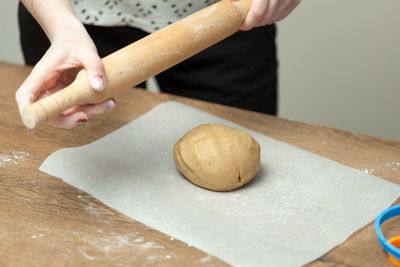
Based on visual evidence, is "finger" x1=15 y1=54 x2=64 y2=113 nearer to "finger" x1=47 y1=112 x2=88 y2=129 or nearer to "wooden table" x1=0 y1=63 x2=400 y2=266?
"finger" x1=47 y1=112 x2=88 y2=129

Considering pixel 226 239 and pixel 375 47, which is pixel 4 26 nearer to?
pixel 375 47

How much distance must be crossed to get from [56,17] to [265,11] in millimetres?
426

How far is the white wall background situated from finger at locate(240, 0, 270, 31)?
112 cm

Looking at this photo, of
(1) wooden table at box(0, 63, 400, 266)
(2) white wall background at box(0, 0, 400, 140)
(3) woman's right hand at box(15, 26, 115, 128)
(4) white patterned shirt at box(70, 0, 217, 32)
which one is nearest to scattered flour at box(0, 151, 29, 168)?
(1) wooden table at box(0, 63, 400, 266)

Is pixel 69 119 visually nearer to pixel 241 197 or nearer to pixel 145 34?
pixel 241 197

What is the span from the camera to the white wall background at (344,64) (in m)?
2.02

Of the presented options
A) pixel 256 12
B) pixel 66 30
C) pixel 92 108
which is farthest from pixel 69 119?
pixel 256 12

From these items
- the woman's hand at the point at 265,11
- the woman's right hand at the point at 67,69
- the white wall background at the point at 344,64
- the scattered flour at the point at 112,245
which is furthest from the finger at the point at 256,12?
the white wall background at the point at 344,64

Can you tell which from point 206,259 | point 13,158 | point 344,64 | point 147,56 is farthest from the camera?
point 344,64

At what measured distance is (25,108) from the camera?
75cm

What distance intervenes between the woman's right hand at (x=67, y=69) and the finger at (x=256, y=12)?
1.14 ft

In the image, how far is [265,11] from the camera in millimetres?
1047

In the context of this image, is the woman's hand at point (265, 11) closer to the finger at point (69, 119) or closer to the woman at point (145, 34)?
the woman at point (145, 34)

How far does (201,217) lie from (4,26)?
7.07 ft
